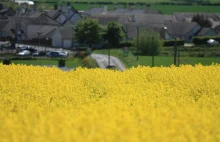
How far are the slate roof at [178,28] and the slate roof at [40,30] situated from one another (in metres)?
18.8

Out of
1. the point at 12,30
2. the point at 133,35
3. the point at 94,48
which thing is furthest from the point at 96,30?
the point at 12,30

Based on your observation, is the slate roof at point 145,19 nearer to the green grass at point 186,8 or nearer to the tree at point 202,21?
the tree at point 202,21

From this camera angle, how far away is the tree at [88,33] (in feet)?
257

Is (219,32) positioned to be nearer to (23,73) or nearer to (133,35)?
(133,35)

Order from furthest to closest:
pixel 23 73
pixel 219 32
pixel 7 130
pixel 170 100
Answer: pixel 219 32, pixel 23 73, pixel 170 100, pixel 7 130

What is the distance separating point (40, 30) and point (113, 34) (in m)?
12.2

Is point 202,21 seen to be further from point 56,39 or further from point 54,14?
point 56,39

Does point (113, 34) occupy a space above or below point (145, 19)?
below

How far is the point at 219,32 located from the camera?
9562cm

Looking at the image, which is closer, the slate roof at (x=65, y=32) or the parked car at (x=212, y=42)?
the parked car at (x=212, y=42)

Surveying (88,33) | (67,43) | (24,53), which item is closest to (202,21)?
(88,33)

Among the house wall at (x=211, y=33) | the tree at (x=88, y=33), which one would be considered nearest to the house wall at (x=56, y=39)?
the tree at (x=88, y=33)

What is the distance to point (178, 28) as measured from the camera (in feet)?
297

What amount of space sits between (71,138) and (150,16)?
93.9 meters
